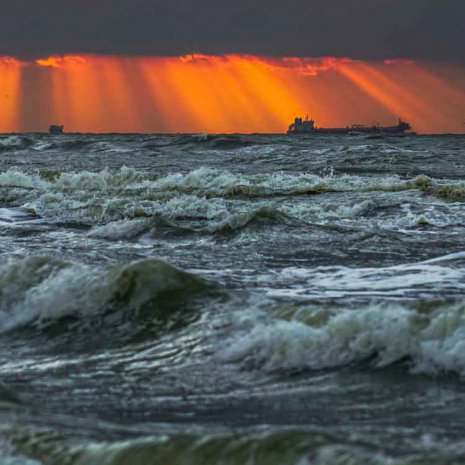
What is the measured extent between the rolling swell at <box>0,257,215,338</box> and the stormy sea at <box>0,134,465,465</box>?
2cm

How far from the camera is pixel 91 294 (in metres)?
8.03

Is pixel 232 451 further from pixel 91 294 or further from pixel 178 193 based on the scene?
pixel 178 193

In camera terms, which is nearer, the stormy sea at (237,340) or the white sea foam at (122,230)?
the stormy sea at (237,340)

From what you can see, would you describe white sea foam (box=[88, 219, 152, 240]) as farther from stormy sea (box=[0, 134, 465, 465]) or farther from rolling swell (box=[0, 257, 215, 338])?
rolling swell (box=[0, 257, 215, 338])

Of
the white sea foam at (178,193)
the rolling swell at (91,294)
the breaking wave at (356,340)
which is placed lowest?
the breaking wave at (356,340)

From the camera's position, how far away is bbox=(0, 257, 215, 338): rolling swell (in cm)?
761

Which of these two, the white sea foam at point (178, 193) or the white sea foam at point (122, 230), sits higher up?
the white sea foam at point (178, 193)

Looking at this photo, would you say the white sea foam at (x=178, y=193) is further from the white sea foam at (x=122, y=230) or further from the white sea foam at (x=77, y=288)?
the white sea foam at (x=77, y=288)

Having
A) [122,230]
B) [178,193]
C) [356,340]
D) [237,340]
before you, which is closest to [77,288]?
[237,340]

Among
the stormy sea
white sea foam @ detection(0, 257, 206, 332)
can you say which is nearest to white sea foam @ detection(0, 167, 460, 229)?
the stormy sea

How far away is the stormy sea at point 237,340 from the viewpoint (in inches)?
173

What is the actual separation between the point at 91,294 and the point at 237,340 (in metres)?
1.99

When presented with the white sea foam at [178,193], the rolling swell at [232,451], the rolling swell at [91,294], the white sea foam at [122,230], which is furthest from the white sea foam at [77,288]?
the white sea foam at [178,193]

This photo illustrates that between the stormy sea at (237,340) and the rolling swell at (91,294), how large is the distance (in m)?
0.02
